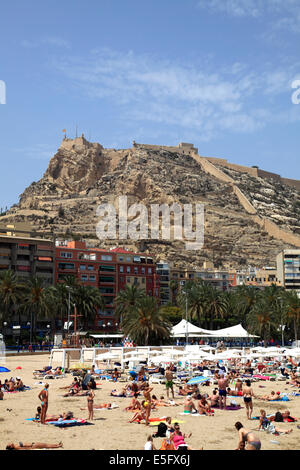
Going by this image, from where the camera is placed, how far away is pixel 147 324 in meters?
53.9

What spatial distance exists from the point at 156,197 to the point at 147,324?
10798 cm

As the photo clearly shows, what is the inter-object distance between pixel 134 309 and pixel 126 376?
65.0ft

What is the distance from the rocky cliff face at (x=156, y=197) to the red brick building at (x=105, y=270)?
33.7m

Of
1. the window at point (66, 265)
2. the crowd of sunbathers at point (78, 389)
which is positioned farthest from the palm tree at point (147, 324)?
the window at point (66, 265)

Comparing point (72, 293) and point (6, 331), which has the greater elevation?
point (72, 293)

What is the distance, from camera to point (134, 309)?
56312mm

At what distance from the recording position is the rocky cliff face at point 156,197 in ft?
477

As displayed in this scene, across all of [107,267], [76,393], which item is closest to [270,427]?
[76,393]

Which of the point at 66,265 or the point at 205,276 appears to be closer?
the point at 66,265

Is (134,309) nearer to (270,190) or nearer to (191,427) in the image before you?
(191,427)

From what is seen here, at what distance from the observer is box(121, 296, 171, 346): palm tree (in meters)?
53.8

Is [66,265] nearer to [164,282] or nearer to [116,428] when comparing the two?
[164,282]

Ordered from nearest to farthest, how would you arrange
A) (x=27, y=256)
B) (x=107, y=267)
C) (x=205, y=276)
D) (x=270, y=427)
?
(x=270, y=427) → (x=27, y=256) → (x=107, y=267) → (x=205, y=276)

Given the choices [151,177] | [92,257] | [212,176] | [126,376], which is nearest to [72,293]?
[92,257]
